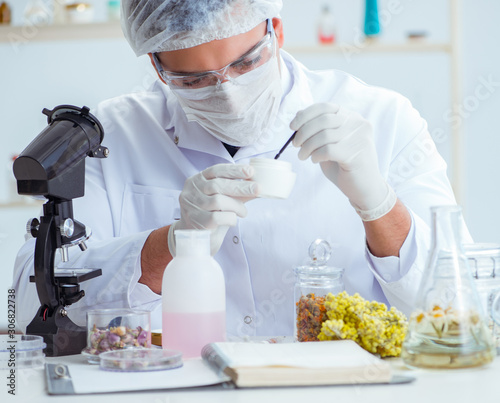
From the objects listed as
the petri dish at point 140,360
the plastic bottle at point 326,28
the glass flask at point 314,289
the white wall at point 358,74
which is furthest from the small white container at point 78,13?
the petri dish at point 140,360

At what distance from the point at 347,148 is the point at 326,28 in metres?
2.02

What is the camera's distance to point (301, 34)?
10.8 feet

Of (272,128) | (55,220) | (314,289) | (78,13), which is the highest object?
(78,13)

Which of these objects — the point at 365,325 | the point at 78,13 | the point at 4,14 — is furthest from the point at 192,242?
the point at 4,14

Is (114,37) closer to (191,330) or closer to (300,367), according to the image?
(191,330)

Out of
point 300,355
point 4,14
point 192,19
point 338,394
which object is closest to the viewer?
point 338,394

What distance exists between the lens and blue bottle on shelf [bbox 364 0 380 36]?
121 inches

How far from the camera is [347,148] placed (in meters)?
1.29

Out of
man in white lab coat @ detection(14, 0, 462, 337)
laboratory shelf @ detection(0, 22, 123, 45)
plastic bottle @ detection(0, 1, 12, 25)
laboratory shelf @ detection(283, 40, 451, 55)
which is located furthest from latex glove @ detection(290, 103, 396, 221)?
plastic bottle @ detection(0, 1, 12, 25)

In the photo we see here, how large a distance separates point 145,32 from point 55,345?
2.45 feet

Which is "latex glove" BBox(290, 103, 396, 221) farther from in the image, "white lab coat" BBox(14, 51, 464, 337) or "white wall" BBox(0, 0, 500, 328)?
"white wall" BBox(0, 0, 500, 328)

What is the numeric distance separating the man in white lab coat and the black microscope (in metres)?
0.16

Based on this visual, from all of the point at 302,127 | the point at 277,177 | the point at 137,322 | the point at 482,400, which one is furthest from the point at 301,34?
the point at 482,400

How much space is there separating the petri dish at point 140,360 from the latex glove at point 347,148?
20.9 inches
